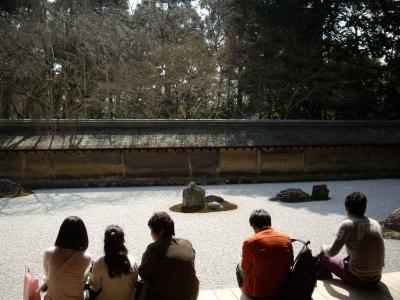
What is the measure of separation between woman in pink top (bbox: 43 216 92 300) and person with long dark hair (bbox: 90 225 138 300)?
0.15m

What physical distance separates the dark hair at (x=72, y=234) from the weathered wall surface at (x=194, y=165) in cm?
1136

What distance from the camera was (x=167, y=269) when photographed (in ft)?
11.7

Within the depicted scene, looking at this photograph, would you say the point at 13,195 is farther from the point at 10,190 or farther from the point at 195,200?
the point at 195,200

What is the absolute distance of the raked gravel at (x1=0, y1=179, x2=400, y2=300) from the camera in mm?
6469

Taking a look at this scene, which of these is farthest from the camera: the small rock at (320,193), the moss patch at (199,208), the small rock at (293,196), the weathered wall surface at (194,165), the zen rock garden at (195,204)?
the weathered wall surface at (194,165)

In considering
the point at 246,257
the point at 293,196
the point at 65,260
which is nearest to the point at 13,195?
the point at 293,196

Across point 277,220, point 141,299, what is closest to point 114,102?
point 277,220

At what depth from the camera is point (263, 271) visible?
152 inches

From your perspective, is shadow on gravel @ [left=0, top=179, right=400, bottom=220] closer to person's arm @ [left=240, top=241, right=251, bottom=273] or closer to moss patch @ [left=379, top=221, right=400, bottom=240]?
moss patch @ [left=379, top=221, right=400, bottom=240]

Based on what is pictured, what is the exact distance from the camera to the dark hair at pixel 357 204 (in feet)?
14.4

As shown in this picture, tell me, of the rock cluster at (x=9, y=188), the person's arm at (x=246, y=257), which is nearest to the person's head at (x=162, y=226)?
the person's arm at (x=246, y=257)

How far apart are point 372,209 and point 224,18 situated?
1772cm

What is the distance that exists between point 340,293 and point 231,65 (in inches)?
768

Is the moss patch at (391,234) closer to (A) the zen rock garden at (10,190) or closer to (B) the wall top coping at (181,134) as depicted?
(B) the wall top coping at (181,134)
